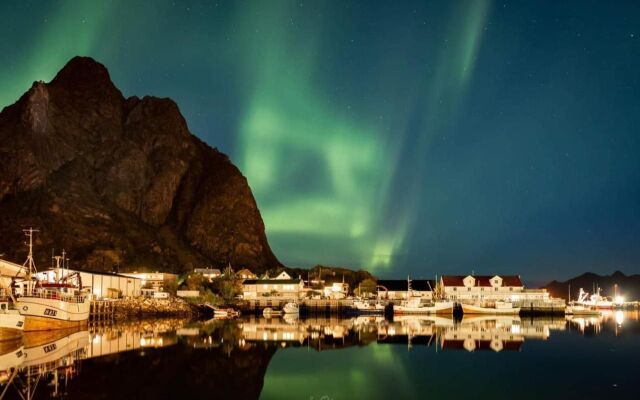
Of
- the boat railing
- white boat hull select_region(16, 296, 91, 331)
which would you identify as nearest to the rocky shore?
the boat railing

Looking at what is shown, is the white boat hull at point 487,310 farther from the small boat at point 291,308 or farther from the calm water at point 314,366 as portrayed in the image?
the calm water at point 314,366

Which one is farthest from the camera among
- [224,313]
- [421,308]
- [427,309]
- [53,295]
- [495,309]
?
[495,309]

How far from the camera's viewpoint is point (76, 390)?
83.5ft

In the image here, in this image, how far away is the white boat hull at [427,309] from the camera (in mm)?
105500

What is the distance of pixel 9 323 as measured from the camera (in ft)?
142

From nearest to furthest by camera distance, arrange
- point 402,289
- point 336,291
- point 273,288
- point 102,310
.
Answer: point 102,310 → point 273,288 → point 336,291 → point 402,289

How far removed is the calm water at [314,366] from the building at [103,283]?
115 ft

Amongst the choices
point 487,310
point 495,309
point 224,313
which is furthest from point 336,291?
point 224,313

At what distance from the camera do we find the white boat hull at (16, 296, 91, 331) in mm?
51938

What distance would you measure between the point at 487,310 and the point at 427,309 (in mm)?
12047

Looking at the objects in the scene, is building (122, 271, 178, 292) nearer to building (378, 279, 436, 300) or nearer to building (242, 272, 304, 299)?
building (242, 272, 304, 299)

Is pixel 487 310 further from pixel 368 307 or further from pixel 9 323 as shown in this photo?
pixel 9 323

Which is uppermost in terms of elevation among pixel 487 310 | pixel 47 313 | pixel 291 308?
pixel 47 313

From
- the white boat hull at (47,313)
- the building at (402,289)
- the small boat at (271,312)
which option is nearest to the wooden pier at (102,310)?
the white boat hull at (47,313)
